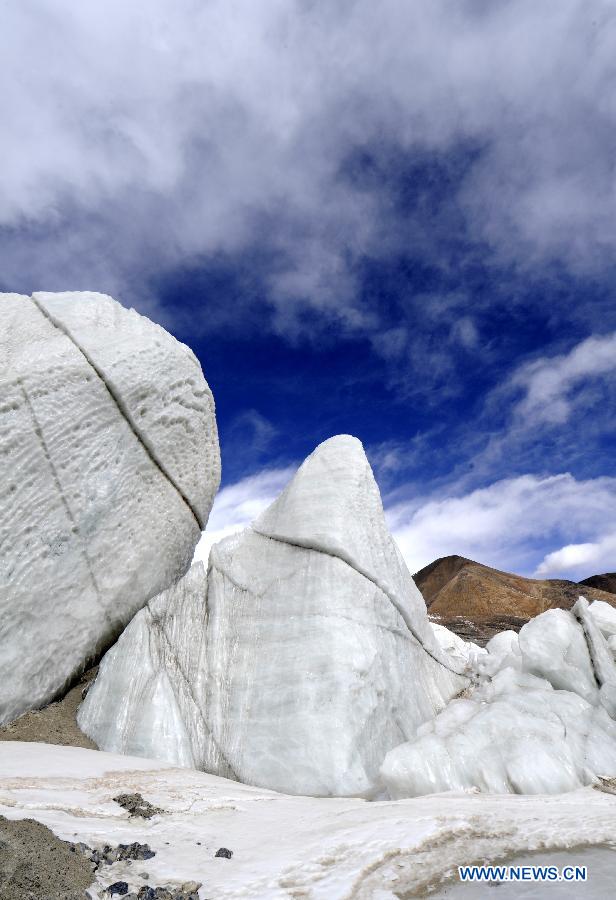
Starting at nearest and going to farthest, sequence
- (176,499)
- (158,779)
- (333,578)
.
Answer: (158,779), (333,578), (176,499)

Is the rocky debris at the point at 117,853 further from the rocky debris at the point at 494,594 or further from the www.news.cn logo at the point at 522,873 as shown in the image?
the rocky debris at the point at 494,594

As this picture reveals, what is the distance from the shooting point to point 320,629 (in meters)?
6.60

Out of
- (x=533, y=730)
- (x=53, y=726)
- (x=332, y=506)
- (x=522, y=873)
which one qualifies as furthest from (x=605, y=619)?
(x=53, y=726)

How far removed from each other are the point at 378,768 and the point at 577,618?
343cm

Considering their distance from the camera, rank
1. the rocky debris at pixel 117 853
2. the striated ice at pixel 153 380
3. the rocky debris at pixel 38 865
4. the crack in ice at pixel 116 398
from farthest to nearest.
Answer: the striated ice at pixel 153 380, the crack in ice at pixel 116 398, the rocky debris at pixel 117 853, the rocky debris at pixel 38 865

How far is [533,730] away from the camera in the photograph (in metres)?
5.66

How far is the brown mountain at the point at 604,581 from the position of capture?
51.4 meters

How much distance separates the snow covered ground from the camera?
3.06m

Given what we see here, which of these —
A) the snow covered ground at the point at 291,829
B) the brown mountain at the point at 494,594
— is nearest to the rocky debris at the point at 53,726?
the snow covered ground at the point at 291,829

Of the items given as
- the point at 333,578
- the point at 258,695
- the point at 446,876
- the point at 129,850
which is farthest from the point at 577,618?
the point at 129,850

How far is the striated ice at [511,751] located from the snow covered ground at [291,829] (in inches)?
12.5

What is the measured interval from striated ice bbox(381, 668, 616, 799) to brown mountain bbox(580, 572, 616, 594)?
5111cm

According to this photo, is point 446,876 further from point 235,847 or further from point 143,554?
point 143,554

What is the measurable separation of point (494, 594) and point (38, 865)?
4089 cm
